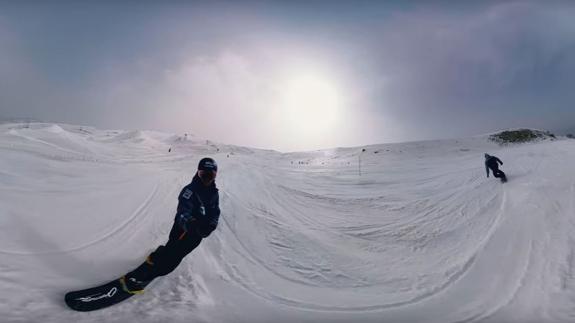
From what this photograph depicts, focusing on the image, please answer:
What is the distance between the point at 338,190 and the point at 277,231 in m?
6.21

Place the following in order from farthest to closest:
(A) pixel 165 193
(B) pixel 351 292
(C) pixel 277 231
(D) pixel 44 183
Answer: (A) pixel 165 193, (D) pixel 44 183, (C) pixel 277 231, (B) pixel 351 292

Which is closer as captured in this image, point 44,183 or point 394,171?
point 44,183

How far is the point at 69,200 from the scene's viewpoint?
10273 millimetres

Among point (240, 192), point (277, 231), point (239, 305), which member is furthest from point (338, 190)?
point (239, 305)

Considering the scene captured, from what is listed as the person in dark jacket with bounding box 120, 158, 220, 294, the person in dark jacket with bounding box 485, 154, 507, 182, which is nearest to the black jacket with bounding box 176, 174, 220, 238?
the person in dark jacket with bounding box 120, 158, 220, 294

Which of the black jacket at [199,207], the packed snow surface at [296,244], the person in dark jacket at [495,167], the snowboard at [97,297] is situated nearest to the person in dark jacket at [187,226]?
the black jacket at [199,207]

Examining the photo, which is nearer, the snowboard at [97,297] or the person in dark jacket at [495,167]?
the snowboard at [97,297]

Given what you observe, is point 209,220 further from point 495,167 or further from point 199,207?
point 495,167

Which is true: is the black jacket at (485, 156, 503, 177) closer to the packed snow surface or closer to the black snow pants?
the packed snow surface

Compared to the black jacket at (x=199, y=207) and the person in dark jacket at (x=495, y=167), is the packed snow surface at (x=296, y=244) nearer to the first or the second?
the person in dark jacket at (x=495, y=167)

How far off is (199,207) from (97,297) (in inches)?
81.8

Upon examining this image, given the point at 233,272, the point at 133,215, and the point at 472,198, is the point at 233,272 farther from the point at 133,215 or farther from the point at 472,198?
the point at 472,198

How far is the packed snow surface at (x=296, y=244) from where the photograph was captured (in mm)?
6207

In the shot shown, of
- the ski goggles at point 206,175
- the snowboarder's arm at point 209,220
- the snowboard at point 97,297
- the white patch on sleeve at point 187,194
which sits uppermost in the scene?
the ski goggles at point 206,175
